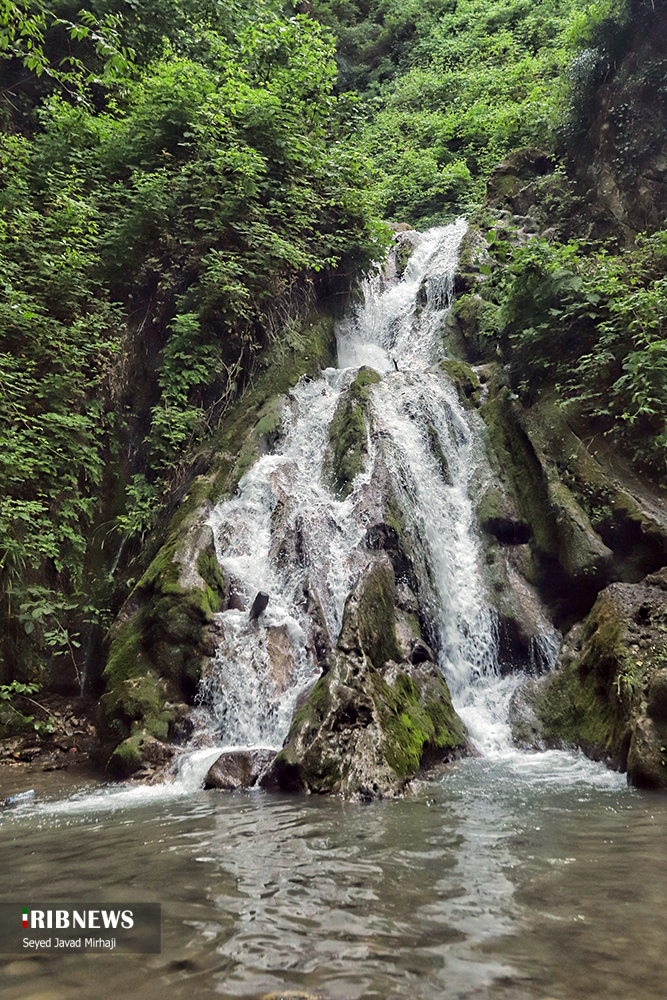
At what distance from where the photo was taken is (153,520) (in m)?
10.1

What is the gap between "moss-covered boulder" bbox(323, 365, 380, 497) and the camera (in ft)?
34.4

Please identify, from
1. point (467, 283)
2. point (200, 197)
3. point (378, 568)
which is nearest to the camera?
point (378, 568)

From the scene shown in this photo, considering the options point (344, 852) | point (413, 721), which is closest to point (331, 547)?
point (413, 721)

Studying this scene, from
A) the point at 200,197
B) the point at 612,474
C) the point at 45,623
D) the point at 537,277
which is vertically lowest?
the point at 45,623

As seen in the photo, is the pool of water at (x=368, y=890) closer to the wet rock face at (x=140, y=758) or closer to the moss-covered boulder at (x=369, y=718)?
the moss-covered boulder at (x=369, y=718)

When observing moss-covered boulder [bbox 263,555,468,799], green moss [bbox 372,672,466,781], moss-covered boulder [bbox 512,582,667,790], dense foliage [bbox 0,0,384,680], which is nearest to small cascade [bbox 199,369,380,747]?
moss-covered boulder [bbox 263,555,468,799]

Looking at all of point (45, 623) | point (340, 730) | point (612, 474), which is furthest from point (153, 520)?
point (612, 474)

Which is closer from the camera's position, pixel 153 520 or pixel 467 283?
pixel 153 520

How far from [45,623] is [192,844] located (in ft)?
19.4

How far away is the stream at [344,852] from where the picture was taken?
2189 mm

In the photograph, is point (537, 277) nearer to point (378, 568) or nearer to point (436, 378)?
point (436, 378)

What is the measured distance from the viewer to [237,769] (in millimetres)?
6039

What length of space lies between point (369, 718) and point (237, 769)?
1.45 metres

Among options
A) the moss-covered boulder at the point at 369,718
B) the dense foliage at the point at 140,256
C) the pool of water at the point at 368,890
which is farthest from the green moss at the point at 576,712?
the dense foliage at the point at 140,256
